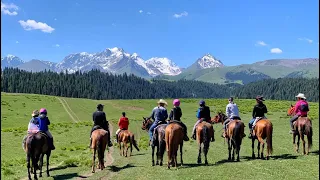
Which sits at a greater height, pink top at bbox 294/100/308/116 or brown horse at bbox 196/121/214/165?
pink top at bbox 294/100/308/116

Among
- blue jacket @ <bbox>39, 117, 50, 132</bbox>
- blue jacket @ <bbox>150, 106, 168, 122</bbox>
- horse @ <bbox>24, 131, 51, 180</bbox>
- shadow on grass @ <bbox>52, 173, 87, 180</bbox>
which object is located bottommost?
shadow on grass @ <bbox>52, 173, 87, 180</bbox>

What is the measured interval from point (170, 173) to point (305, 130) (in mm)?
11933

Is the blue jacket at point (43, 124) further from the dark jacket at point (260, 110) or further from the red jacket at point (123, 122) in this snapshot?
the dark jacket at point (260, 110)

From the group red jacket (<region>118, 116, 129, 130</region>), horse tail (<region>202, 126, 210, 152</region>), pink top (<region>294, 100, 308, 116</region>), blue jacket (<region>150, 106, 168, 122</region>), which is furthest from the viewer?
red jacket (<region>118, 116, 129, 130</region>)

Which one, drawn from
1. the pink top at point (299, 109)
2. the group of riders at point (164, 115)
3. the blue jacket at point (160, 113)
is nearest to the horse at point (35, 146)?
the group of riders at point (164, 115)

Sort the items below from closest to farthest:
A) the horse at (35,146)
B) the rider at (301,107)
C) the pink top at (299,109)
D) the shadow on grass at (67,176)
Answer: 1. the horse at (35,146)
2. the shadow on grass at (67,176)
3. the rider at (301,107)
4. the pink top at (299,109)

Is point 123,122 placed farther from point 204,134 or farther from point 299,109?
point 299,109

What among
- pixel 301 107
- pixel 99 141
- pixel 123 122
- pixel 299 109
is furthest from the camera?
pixel 123 122

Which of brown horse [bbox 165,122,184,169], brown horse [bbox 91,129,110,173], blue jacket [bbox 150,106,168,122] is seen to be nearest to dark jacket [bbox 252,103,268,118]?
brown horse [bbox 165,122,184,169]

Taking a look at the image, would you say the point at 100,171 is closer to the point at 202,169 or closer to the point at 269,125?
the point at 202,169

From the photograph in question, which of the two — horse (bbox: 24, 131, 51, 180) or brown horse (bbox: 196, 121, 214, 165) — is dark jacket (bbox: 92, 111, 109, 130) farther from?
brown horse (bbox: 196, 121, 214, 165)

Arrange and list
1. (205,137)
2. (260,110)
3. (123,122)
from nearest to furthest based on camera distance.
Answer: (205,137)
(260,110)
(123,122)

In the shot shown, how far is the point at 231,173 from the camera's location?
1836 cm

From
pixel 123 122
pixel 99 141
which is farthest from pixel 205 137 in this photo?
pixel 123 122
